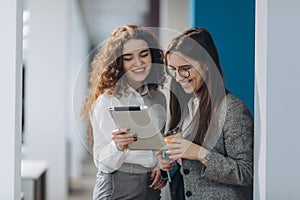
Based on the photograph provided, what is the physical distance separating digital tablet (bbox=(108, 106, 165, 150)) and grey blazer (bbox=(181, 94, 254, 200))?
167 mm

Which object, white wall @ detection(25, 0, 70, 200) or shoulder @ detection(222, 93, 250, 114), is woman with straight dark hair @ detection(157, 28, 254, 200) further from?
white wall @ detection(25, 0, 70, 200)

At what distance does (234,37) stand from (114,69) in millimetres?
613

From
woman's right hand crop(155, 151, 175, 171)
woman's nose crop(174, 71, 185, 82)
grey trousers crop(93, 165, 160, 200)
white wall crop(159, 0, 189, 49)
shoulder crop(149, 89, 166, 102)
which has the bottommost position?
grey trousers crop(93, 165, 160, 200)

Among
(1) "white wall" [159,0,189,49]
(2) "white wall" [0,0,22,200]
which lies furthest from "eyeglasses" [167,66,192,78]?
(2) "white wall" [0,0,22,200]

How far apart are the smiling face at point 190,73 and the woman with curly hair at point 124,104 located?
6 cm

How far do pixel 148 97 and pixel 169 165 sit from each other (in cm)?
32

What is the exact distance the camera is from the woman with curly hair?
2.95m

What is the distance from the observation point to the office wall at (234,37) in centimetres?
303

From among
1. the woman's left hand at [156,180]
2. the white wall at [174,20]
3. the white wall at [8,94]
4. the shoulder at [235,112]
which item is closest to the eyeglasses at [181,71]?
the white wall at [174,20]

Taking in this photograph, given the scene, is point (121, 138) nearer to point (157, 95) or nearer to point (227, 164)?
point (157, 95)

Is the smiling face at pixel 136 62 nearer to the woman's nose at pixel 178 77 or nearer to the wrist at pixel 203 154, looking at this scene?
the woman's nose at pixel 178 77

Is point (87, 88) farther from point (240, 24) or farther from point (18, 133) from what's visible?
point (240, 24)

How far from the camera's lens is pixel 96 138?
117 inches

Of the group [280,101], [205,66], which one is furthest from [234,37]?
[280,101]
